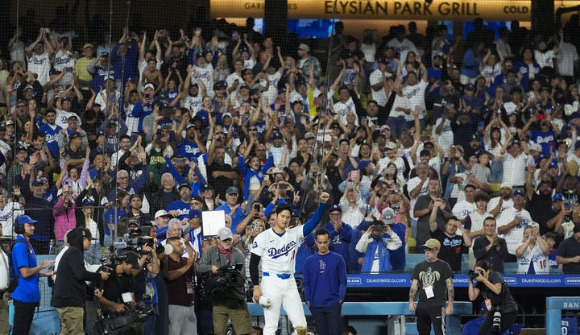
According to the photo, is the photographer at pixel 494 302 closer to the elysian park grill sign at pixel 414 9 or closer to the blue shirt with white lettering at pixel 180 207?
the blue shirt with white lettering at pixel 180 207

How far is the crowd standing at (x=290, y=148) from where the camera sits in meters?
14.0

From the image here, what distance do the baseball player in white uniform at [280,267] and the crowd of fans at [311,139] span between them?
1.52m

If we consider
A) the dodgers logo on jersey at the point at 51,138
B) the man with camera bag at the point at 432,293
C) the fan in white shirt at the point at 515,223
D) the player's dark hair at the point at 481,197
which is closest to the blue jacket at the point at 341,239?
the man with camera bag at the point at 432,293

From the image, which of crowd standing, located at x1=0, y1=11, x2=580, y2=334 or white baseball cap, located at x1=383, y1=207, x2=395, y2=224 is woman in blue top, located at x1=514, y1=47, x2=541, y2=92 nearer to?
crowd standing, located at x1=0, y1=11, x2=580, y2=334

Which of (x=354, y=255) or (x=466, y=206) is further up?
(x=466, y=206)

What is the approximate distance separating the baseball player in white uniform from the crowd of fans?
152cm

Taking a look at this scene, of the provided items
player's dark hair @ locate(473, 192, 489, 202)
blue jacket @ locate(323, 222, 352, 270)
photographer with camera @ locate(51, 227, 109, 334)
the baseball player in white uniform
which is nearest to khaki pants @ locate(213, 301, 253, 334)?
the baseball player in white uniform

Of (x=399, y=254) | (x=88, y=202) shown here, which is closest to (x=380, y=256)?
(x=399, y=254)

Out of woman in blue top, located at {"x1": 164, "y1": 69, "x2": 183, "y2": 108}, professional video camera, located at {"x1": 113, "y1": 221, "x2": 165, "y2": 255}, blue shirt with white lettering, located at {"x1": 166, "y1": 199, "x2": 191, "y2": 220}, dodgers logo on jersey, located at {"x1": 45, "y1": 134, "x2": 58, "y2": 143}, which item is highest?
woman in blue top, located at {"x1": 164, "y1": 69, "x2": 183, "y2": 108}

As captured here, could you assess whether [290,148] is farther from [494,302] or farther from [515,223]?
[494,302]

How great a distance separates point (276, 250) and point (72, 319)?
213 centimetres

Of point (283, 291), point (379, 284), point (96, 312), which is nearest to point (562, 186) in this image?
point (379, 284)

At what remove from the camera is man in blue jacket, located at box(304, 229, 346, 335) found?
1190cm

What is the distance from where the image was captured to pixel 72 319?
36.6 ft
